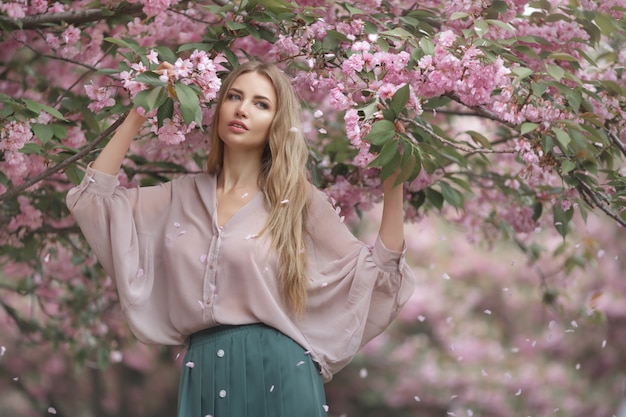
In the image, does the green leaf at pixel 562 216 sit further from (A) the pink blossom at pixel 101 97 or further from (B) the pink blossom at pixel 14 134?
(B) the pink blossom at pixel 14 134

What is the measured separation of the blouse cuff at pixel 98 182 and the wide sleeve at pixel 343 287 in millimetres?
520

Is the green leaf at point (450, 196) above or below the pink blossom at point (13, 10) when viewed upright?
below

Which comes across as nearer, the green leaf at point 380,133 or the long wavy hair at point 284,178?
the green leaf at point 380,133

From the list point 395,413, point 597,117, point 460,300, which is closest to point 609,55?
point 597,117

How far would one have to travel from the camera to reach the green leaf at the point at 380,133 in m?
2.31

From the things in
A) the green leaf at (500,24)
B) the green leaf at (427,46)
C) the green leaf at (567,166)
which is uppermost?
the green leaf at (500,24)

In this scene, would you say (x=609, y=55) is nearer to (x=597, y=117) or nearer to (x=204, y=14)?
(x=597, y=117)

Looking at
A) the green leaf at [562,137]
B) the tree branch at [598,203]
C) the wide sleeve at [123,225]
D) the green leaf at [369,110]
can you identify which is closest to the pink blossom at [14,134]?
the wide sleeve at [123,225]

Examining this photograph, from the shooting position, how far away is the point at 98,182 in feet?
7.63

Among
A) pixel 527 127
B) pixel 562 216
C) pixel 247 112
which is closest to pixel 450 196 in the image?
pixel 562 216

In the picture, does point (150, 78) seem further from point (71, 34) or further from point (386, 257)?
point (71, 34)

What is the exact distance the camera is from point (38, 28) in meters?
3.24

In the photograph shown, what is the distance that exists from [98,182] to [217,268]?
13.8 inches

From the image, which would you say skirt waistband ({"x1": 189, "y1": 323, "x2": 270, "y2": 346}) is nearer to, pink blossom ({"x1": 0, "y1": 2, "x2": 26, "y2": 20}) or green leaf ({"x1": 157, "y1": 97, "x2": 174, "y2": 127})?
green leaf ({"x1": 157, "y1": 97, "x2": 174, "y2": 127})
